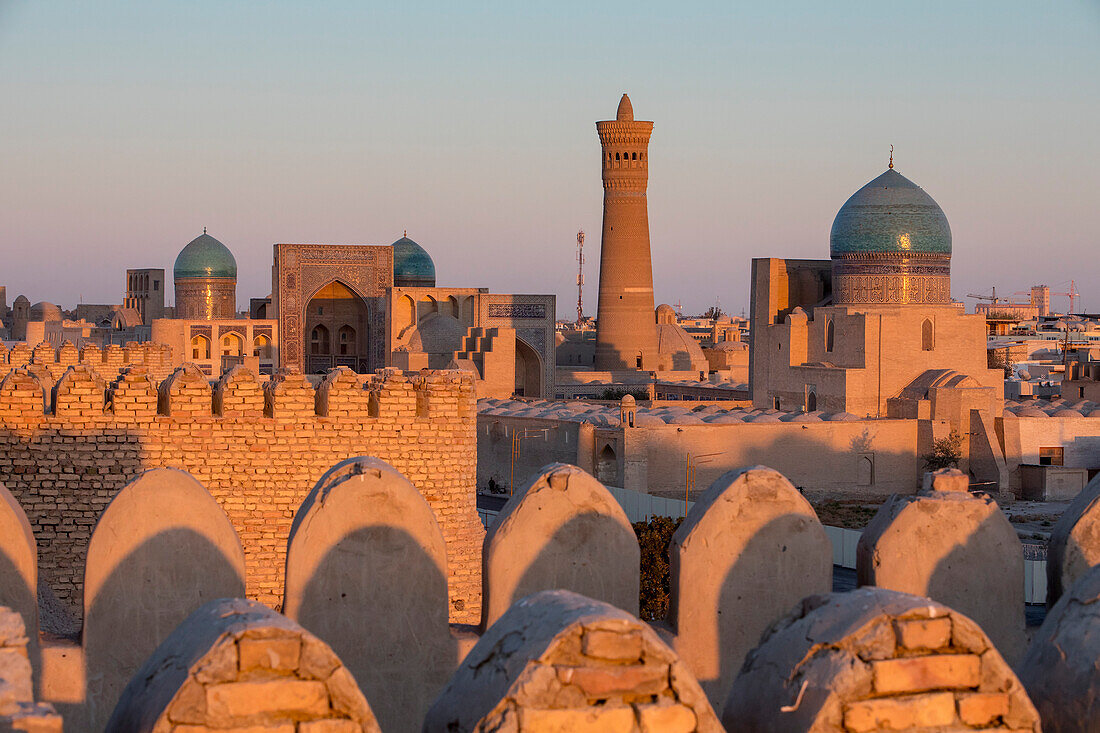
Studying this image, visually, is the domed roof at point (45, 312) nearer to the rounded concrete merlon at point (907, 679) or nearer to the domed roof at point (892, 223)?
the domed roof at point (892, 223)

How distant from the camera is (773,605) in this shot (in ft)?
14.7

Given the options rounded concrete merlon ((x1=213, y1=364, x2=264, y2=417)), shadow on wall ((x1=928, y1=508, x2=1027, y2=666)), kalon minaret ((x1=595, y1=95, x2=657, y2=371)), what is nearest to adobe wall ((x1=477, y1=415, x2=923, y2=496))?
rounded concrete merlon ((x1=213, y1=364, x2=264, y2=417))

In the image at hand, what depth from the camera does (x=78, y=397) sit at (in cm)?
768

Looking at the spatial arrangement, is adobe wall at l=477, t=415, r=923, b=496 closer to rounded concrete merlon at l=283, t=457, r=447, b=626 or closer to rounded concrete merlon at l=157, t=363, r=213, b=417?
rounded concrete merlon at l=157, t=363, r=213, b=417

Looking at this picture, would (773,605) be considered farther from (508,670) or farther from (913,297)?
(913,297)

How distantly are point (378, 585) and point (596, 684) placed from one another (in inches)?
57.4

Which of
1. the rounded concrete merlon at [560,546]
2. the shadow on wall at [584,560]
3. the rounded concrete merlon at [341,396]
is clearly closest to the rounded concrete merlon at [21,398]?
the rounded concrete merlon at [341,396]

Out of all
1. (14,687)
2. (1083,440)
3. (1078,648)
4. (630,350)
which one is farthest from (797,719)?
(630,350)

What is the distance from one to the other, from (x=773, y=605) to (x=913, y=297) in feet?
89.3

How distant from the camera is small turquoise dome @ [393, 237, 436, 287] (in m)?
47.2

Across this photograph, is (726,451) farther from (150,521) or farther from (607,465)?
(150,521)

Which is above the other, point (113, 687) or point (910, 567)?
point (910, 567)

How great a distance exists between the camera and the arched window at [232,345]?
1697 inches

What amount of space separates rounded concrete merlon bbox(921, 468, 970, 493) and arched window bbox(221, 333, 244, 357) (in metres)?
39.5
